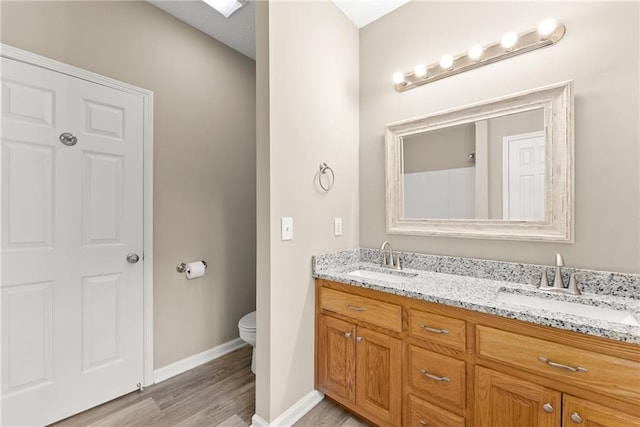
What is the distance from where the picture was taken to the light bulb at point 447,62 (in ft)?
5.40

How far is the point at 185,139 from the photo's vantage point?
2.15 m

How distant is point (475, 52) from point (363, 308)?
156cm

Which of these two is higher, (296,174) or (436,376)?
(296,174)

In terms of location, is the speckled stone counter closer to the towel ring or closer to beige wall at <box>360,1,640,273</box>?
beige wall at <box>360,1,640,273</box>

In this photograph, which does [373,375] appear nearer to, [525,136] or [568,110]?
[525,136]

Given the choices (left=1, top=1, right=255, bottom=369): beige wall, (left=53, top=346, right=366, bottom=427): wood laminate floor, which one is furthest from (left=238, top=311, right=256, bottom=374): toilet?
(left=1, top=1, right=255, bottom=369): beige wall

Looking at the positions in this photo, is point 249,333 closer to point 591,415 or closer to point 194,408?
Result: point 194,408

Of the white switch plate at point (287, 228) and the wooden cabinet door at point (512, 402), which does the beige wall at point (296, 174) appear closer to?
the white switch plate at point (287, 228)

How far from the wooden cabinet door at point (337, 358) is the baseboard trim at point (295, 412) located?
0.09 metres

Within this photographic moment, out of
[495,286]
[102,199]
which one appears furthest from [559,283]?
[102,199]

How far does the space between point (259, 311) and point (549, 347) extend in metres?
1.30

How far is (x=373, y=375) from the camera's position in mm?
1495

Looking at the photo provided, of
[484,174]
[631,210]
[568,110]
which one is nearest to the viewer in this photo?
[631,210]

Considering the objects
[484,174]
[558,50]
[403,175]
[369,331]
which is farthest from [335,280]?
[558,50]
